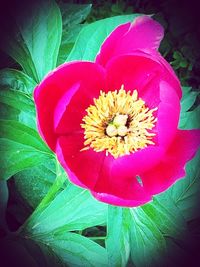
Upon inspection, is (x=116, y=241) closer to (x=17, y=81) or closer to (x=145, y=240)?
(x=145, y=240)

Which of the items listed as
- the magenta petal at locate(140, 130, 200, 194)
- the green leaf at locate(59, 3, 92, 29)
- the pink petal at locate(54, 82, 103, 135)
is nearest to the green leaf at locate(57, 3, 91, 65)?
the green leaf at locate(59, 3, 92, 29)

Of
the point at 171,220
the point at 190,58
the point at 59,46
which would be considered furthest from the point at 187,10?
the point at 171,220

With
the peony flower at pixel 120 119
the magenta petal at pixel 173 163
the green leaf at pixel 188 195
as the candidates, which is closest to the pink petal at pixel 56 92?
the peony flower at pixel 120 119

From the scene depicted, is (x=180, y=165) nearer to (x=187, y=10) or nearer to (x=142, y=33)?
(x=142, y=33)

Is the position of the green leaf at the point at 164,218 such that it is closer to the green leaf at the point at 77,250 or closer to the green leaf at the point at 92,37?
the green leaf at the point at 77,250

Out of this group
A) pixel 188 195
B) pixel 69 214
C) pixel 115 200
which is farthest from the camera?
pixel 188 195

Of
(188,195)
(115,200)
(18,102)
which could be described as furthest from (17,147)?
(188,195)

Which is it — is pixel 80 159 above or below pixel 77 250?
above
